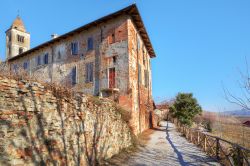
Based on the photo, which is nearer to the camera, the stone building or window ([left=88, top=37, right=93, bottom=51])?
the stone building

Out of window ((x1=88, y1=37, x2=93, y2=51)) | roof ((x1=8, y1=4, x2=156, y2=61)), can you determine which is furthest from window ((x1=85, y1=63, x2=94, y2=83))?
roof ((x1=8, y1=4, x2=156, y2=61))

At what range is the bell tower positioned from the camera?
3728 cm

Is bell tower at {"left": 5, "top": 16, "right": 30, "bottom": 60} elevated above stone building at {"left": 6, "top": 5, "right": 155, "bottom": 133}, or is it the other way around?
bell tower at {"left": 5, "top": 16, "right": 30, "bottom": 60}

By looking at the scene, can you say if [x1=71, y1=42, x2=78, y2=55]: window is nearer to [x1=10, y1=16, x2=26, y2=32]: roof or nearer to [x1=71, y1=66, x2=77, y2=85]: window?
[x1=71, y1=66, x2=77, y2=85]: window

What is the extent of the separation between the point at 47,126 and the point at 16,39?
38877mm

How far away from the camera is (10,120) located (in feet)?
13.2

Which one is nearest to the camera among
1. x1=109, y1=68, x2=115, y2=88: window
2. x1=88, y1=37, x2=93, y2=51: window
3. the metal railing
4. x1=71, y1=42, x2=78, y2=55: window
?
the metal railing

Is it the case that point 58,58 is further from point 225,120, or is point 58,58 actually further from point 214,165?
point 225,120

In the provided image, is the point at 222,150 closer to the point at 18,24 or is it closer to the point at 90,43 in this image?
the point at 90,43

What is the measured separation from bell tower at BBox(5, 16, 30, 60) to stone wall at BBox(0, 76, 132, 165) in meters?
36.0

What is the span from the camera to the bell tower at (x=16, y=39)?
1468 inches

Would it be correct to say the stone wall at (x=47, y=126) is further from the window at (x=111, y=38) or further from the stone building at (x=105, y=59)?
the window at (x=111, y=38)

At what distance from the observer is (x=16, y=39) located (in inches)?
1489

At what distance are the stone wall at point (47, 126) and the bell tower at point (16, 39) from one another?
36.0 metres
